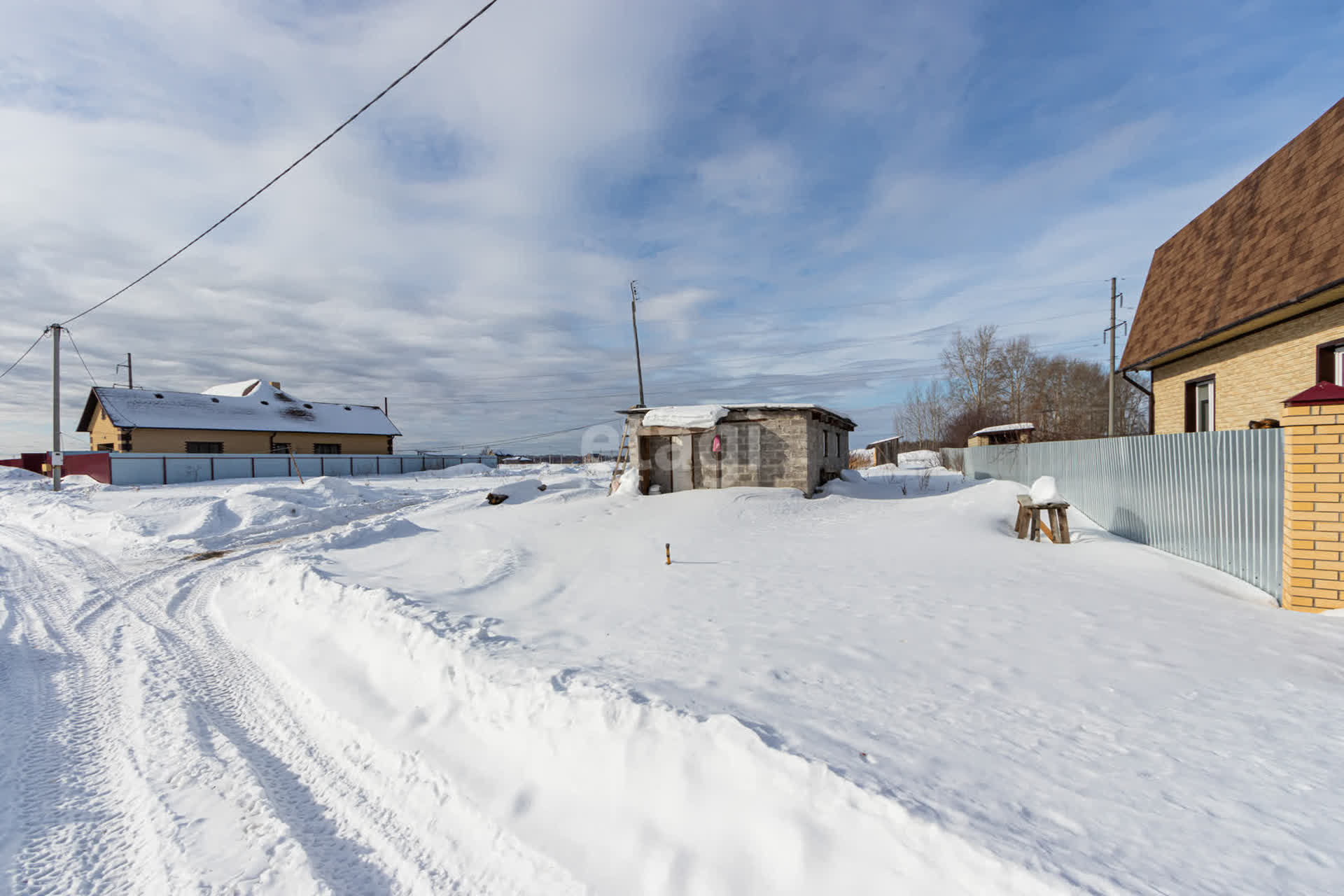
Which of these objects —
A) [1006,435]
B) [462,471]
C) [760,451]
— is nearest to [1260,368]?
[760,451]

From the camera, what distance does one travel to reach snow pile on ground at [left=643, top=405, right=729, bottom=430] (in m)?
16.9

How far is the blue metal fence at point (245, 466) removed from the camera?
26.1 m

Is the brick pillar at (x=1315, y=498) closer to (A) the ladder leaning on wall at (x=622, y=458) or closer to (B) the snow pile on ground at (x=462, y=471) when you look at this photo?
(A) the ladder leaning on wall at (x=622, y=458)

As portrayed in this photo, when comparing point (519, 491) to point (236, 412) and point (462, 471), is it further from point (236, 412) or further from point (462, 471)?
point (236, 412)

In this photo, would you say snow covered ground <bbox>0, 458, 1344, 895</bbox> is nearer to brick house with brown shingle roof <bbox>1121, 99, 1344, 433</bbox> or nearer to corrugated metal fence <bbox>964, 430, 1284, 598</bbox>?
corrugated metal fence <bbox>964, 430, 1284, 598</bbox>

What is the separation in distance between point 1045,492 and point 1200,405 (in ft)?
21.8

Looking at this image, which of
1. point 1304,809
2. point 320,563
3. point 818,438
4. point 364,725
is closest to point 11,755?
point 364,725

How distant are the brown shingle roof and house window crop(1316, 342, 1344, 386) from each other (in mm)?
958

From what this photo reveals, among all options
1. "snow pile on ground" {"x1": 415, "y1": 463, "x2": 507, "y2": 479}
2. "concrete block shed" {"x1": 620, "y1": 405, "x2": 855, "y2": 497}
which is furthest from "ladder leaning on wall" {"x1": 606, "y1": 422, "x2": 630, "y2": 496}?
"snow pile on ground" {"x1": 415, "y1": 463, "x2": 507, "y2": 479}

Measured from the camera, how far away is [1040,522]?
32.4 ft

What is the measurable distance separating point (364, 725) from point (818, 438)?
53.8 ft

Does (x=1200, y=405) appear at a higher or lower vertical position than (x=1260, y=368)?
lower

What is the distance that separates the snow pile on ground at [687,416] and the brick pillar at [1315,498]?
12.3 metres

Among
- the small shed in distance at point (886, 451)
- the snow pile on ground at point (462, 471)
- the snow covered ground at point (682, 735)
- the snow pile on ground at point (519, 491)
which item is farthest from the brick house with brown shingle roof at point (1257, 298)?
the snow pile on ground at point (462, 471)
